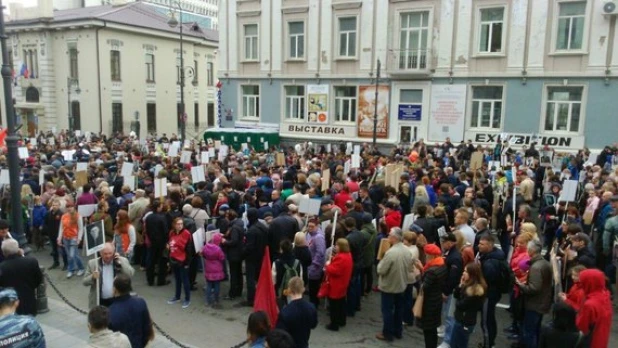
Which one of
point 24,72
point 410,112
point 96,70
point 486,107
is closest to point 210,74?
point 96,70

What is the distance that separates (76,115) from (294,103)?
18.6 m

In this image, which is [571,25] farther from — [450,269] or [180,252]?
[180,252]

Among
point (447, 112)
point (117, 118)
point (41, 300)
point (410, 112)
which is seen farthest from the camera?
point (117, 118)

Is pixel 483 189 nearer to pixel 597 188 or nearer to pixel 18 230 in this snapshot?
pixel 597 188

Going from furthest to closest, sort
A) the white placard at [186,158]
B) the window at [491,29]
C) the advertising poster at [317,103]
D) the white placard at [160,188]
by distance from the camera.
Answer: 1. the advertising poster at [317,103]
2. the window at [491,29]
3. the white placard at [186,158]
4. the white placard at [160,188]

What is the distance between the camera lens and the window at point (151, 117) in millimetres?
41750

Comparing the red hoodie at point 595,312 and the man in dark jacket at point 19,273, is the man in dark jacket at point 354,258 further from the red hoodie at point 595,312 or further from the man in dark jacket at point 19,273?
the man in dark jacket at point 19,273

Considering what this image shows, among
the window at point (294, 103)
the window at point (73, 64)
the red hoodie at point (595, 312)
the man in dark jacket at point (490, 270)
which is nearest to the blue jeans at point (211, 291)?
the man in dark jacket at point (490, 270)

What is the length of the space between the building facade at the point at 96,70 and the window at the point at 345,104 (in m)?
18.8

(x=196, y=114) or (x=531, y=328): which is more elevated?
(x=196, y=114)

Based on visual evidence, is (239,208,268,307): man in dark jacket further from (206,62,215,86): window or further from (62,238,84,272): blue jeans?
(206,62,215,86): window

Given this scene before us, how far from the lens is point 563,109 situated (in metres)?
23.4

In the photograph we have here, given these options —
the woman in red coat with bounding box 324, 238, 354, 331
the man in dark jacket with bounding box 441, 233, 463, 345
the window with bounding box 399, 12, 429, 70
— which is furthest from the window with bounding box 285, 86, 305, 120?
the man in dark jacket with bounding box 441, 233, 463, 345

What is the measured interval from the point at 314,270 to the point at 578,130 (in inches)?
771
